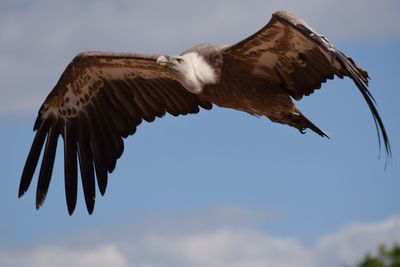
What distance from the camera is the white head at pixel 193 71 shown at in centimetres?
1267

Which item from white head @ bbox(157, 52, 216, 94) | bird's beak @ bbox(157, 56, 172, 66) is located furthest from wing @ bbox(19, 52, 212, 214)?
white head @ bbox(157, 52, 216, 94)

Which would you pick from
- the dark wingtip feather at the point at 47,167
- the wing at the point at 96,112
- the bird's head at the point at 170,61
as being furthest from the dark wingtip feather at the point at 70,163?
the bird's head at the point at 170,61

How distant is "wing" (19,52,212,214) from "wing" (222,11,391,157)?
1.61 meters

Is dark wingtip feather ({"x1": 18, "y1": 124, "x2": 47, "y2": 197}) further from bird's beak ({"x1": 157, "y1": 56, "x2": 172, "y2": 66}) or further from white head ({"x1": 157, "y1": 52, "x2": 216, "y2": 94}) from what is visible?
white head ({"x1": 157, "y1": 52, "x2": 216, "y2": 94})

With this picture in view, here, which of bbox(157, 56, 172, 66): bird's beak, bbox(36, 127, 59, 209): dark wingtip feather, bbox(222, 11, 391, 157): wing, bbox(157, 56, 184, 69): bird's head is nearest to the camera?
bbox(222, 11, 391, 157): wing

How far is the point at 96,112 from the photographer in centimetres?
1480

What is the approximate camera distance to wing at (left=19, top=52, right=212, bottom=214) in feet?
47.3

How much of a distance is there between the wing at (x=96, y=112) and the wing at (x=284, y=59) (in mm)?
1607

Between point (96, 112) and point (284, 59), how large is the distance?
3.14m

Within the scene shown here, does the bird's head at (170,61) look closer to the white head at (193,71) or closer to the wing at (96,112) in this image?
the white head at (193,71)

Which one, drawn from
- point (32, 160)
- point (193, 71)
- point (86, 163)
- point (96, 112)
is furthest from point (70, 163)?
point (193, 71)

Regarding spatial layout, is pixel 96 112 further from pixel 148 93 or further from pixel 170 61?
pixel 170 61

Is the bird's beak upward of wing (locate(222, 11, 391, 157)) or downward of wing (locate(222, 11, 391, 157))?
upward

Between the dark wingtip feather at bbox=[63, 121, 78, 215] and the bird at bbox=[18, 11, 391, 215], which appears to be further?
the dark wingtip feather at bbox=[63, 121, 78, 215]
